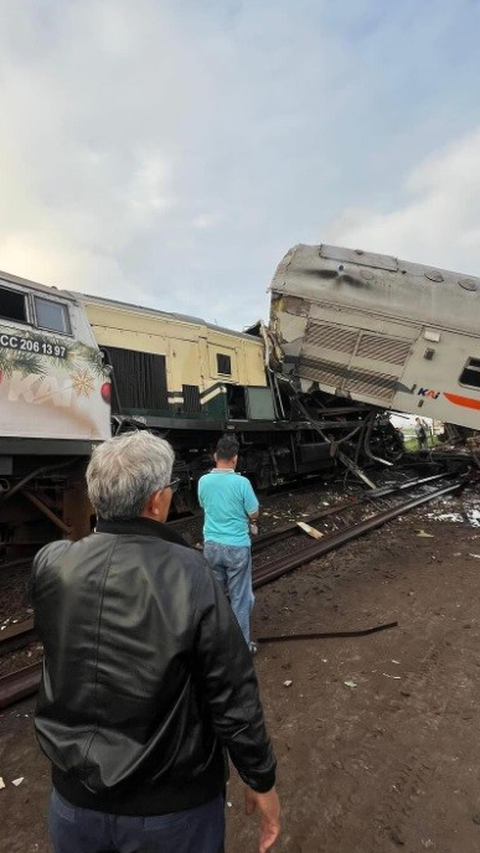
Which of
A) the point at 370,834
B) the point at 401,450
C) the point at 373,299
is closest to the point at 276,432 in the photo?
the point at 373,299

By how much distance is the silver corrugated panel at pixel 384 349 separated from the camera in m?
9.12

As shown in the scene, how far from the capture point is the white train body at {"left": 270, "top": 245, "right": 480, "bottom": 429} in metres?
8.92

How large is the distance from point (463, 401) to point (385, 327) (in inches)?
75.0

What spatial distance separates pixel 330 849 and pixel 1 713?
2367 millimetres

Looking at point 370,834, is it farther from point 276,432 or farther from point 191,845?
point 276,432

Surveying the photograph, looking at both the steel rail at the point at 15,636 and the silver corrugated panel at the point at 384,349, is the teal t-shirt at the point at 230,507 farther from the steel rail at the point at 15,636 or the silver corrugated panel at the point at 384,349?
the silver corrugated panel at the point at 384,349

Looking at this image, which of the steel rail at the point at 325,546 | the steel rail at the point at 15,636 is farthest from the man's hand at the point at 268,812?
the steel rail at the point at 325,546

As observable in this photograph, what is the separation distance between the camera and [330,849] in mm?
2328

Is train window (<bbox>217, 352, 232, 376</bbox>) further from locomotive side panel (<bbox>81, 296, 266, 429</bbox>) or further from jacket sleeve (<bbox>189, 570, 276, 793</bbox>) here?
jacket sleeve (<bbox>189, 570, 276, 793</bbox>)

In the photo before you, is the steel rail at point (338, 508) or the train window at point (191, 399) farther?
the train window at point (191, 399)

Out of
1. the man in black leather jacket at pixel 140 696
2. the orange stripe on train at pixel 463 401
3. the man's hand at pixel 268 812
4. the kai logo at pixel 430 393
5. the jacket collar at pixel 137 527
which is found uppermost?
the kai logo at pixel 430 393

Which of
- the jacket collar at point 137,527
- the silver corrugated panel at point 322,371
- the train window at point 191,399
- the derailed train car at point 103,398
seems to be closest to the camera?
the jacket collar at point 137,527

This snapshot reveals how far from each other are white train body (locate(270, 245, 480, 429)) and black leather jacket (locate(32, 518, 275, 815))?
8.37m

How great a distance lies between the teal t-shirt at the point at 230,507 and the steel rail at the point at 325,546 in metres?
1.93
